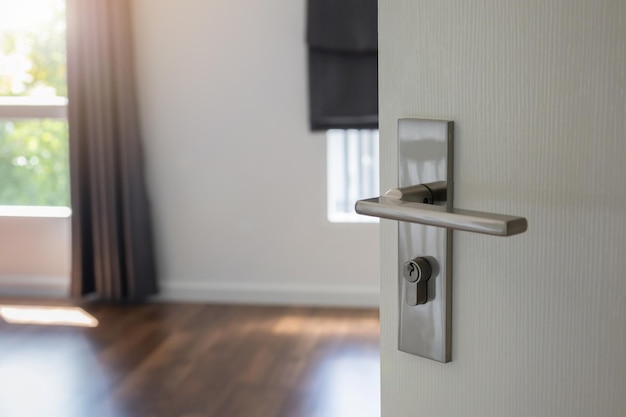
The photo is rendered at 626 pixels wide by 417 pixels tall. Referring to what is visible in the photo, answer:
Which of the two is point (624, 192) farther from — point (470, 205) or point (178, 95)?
point (178, 95)

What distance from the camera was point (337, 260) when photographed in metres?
4.26

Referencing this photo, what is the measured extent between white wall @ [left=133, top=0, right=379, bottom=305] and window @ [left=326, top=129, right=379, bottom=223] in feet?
0.21

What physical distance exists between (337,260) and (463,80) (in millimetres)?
3504

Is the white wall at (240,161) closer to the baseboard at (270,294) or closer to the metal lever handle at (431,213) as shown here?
the baseboard at (270,294)

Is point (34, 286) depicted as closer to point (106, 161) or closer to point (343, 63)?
point (106, 161)

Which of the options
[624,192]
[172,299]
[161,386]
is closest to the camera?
[624,192]

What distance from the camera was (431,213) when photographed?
0.73 m

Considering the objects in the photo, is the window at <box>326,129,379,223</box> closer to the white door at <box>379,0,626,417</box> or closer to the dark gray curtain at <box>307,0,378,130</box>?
the dark gray curtain at <box>307,0,378,130</box>

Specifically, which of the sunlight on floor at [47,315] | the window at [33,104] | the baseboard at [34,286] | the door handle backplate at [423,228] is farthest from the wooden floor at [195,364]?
the door handle backplate at [423,228]

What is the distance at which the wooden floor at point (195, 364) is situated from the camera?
312 cm

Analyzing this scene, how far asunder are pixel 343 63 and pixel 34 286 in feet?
6.24

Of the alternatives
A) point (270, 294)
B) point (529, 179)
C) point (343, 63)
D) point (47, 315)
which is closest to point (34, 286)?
point (47, 315)

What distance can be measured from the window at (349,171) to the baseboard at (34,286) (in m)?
1.38

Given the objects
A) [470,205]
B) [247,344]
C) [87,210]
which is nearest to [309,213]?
[247,344]
